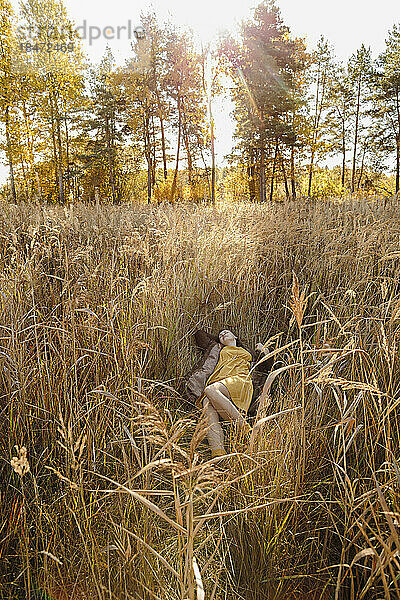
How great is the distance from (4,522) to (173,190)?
66.6ft

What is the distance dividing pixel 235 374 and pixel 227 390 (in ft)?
0.52

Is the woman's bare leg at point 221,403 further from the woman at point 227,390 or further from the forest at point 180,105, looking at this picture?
the forest at point 180,105

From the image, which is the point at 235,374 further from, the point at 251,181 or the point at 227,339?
the point at 251,181

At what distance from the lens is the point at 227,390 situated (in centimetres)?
209

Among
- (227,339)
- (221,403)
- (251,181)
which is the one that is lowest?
(221,403)

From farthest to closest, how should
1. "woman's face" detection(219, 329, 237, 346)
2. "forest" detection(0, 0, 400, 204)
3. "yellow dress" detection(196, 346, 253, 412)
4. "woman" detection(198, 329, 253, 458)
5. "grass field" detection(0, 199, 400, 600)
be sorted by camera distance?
"forest" detection(0, 0, 400, 204)
"woman's face" detection(219, 329, 237, 346)
"yellow dress" detection(196, 346, 253, 412)
"woman" detection(198, 329, 253, 458)
"grass field" detection(0, 199, 400, 600)

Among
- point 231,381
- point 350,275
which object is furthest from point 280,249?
point 231,381

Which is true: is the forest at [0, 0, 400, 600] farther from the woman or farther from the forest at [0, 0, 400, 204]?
the forest at [0, 0, 400, 204]

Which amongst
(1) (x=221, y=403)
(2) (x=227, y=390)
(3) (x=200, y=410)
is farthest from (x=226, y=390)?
(3) (x=200, y=410)

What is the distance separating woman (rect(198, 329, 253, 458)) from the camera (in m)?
1.87

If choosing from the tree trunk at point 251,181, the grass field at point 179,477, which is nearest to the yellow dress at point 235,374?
the grass field at point 179,477

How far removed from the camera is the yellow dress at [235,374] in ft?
6.91

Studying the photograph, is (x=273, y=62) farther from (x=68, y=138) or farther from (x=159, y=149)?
(x=68, y=138)

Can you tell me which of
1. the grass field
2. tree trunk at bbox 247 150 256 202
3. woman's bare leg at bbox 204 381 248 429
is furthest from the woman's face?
tree trunk at bbox 247 150 256 202
